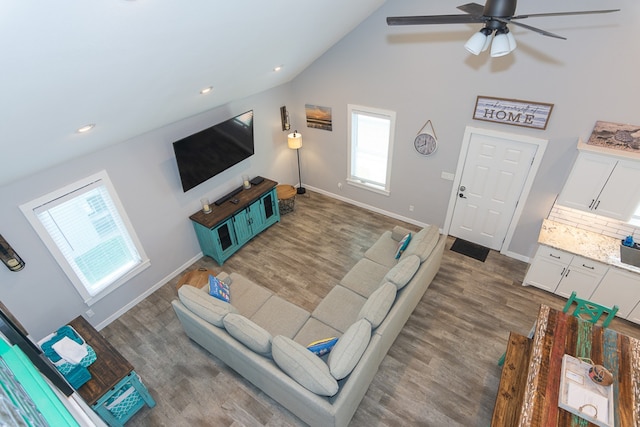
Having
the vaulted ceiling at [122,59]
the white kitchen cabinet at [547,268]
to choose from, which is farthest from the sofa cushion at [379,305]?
the vaulted ceiling at [122,59]

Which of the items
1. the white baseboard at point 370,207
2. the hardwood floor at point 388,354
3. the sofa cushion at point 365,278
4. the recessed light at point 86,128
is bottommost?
the hardwood floor at point 388,354

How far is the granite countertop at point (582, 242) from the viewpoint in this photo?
409 centimetres

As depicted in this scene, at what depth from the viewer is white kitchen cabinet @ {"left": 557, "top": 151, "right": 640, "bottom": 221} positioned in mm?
3703

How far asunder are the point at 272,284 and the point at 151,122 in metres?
2.80

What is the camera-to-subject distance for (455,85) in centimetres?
465

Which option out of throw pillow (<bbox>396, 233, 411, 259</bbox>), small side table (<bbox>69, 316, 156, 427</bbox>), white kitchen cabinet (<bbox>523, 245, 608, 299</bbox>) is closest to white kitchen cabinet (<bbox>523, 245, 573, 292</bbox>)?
white kitchen cabinet (<bbox>523, 245, 608, 299</bbox>)

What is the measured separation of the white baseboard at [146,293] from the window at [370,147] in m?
3.34

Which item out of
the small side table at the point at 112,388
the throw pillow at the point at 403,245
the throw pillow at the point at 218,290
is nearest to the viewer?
the small side table at the point at 112,388

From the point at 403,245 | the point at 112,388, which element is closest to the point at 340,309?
the point at 403,245

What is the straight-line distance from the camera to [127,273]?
4582 millimetres

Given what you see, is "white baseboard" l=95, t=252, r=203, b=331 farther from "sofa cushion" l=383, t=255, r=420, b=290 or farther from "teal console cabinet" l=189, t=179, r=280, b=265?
"sofa cushion" l=383, t=255, r=420, b=290

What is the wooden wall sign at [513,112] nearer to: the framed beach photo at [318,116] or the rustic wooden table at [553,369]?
the rustic wooden table at [553,369]

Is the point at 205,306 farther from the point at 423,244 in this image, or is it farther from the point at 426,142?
the point at 426,142

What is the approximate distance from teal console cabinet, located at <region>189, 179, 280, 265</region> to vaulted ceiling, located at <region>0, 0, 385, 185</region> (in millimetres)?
1636
